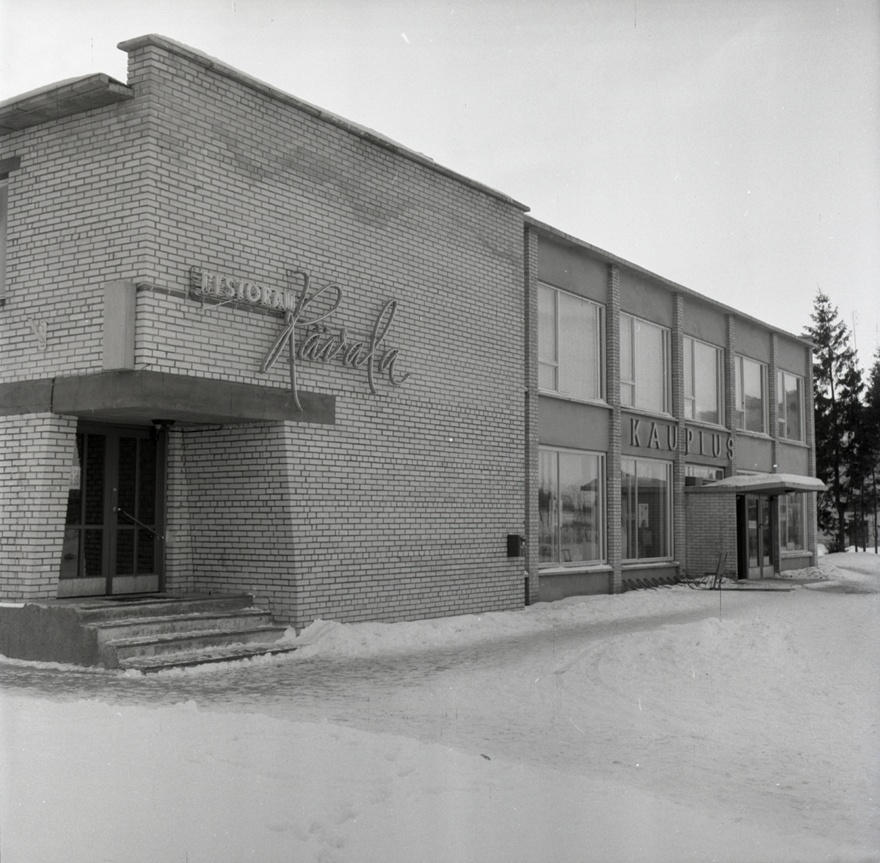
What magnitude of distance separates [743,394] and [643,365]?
595 centimetres

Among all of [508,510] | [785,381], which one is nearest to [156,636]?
[508,510]

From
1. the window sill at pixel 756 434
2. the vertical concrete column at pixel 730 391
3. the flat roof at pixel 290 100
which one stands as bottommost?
the window sill at pixel 756 434

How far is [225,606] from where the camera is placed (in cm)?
1214

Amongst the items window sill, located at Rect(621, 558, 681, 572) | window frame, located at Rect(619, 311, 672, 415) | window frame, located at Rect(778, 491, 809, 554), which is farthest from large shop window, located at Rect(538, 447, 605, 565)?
window frame, located at Rect(778, 491, 809, 554)

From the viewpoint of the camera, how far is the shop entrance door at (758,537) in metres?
25.3

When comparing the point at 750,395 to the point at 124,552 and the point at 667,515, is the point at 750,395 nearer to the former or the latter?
the point at 667,515

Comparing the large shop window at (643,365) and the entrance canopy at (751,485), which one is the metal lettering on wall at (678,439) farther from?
the entrance canopy at (751,485)

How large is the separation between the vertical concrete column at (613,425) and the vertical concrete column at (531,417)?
284 centimetres

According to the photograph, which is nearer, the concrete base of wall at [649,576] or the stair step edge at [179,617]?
the stair step edge at [179,617]

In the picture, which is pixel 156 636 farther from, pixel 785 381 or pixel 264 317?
pixel 785 381

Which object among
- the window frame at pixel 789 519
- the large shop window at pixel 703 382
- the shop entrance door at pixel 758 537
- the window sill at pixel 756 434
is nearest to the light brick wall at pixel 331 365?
the large shop window at pixel 703 382

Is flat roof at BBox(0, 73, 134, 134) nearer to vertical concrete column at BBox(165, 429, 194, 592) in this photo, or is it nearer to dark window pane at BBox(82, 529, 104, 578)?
vertical concrete column at BBox(165, 429, 194, 592)

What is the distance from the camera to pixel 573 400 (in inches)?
765

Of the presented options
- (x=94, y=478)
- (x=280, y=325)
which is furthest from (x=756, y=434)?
(x=94, y=478)
